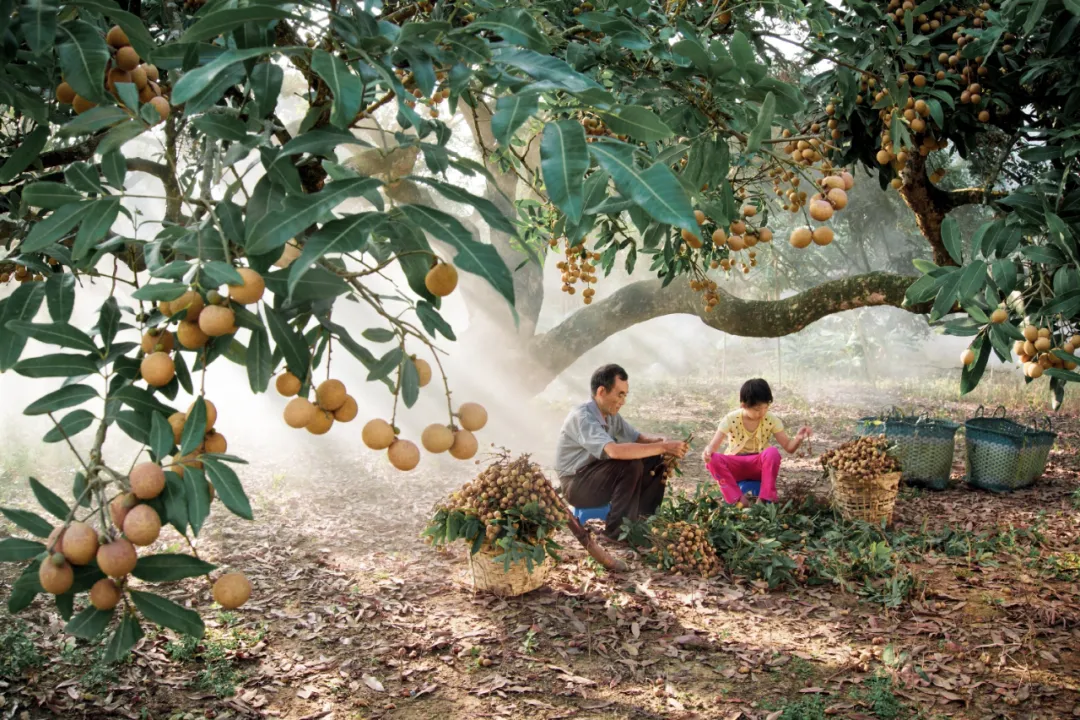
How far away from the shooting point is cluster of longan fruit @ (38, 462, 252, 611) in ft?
3.21

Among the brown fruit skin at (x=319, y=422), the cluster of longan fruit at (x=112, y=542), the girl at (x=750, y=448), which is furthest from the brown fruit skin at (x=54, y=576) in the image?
Answer: the girl at (x=750, y=448)

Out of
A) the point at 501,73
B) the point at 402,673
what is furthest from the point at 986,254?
the point at 402,673

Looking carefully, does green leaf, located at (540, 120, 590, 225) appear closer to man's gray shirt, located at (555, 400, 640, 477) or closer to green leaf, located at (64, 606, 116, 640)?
green leaf, located at (64, 606, 116, 640)

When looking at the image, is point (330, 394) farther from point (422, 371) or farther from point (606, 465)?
point (606, 465)

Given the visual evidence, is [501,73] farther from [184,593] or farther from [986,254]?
[184,593]

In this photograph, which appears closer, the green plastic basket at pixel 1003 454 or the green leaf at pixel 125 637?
the green leaf at pixel 125 637

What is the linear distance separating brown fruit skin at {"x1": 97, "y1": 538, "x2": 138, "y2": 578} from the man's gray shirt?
3338 millimetres

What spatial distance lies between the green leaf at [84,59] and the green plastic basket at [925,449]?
5467 mm

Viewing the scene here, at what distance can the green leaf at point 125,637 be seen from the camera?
1.03 m

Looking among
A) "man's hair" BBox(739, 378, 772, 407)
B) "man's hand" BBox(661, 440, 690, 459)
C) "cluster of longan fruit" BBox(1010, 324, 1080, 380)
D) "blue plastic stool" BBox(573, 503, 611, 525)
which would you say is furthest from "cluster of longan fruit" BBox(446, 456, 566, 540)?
"cluster of longan fruit" BBox(1010, 324, 1080, 380)

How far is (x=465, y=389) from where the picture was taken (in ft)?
26.7

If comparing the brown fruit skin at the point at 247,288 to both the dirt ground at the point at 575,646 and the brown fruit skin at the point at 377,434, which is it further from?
the dirt ground at the point at 575,646

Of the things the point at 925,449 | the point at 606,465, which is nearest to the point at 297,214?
the point at 606,465

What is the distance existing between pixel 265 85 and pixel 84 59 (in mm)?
317
